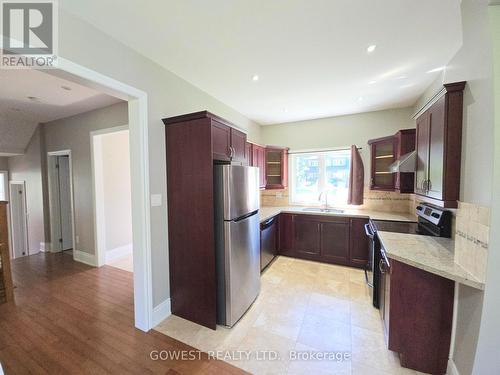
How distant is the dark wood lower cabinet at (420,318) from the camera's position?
146 centimetres

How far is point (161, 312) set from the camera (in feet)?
7.02

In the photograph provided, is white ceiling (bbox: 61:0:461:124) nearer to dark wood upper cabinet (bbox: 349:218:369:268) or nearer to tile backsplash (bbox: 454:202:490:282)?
tile backsplash (bbox: 454:202:490:282)

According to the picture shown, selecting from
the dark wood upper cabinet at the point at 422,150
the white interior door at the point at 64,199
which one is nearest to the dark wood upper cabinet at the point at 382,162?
the dark wood upper cabinet at the point at 422,150

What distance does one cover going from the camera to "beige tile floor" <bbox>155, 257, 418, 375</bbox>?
160 centimetres

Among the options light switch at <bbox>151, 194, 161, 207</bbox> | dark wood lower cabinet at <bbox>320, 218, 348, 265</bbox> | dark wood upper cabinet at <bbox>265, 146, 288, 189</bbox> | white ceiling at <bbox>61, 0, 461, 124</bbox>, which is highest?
white ceiling at <bbox>61, 0, 461, 124</bbox>

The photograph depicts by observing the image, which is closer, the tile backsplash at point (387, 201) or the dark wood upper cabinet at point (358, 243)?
the dark wood upper cabinet at point (358, 243)

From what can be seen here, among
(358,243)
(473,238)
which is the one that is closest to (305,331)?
(473,238)

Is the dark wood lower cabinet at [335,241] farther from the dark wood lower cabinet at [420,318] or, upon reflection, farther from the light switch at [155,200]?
the light switch at [155,200]

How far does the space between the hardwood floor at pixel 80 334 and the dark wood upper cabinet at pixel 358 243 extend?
2488 millimetres

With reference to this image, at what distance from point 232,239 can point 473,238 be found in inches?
68.0

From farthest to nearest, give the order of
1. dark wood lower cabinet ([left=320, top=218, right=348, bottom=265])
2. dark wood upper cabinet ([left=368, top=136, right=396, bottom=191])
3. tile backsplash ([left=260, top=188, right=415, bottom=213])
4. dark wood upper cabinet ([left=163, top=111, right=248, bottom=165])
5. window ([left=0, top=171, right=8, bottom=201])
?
1. window ([left=0, top=171, right=8, bottom=201])
2. tile backsplash ([left=260, top=188, right=415, bottom=213])
3. dark wood lower cabinet ([left=320, top=218, right=348, bottom=265])
4. dark wood upper cabinet ([left=368, top=136, right=396, bottom=191])
5. dark wood upper cabinet ([left=163, top=111, right=248, bottom=165])

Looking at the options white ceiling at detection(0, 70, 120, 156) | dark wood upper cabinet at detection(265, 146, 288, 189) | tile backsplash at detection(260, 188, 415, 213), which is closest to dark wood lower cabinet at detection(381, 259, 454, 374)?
tile backsplash at detection(260, 188, 415, 213)

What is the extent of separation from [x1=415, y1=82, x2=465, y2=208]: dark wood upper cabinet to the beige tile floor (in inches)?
53.8

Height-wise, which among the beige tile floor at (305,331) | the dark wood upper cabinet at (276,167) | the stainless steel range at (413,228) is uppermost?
the dark wood upper cabinet at (276,167)
